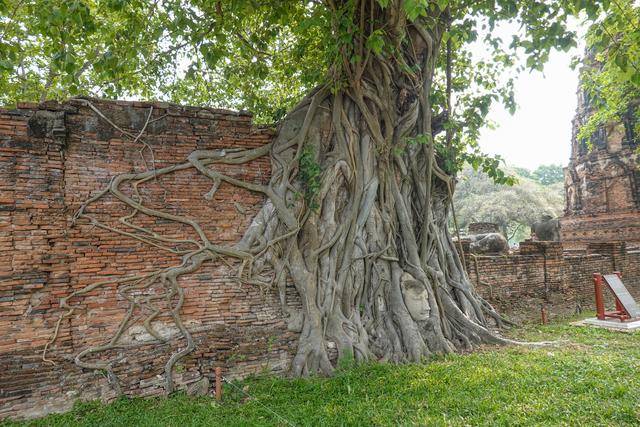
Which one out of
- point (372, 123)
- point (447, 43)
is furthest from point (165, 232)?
point (447, 43)

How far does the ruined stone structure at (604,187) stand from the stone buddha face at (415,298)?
12612 millimetres

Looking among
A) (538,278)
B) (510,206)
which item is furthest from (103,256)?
(510,206)

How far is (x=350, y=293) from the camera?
16.8 feet

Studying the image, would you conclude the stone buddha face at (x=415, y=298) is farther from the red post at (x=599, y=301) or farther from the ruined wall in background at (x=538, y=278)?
the red post at (x=599, y=301)

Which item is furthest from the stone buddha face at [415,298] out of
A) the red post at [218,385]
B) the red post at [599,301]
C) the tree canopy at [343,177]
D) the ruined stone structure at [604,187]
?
A: the ruined stone structure at [604,187]

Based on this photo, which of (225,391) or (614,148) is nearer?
(225,391)

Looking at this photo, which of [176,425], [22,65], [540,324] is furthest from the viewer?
[22,65]

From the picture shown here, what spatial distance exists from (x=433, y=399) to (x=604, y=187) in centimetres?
1708

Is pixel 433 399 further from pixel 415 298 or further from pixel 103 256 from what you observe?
pixel 103 256

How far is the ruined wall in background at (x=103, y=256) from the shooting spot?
→ 13.2 ft

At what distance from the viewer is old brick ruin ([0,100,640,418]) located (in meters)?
4.04

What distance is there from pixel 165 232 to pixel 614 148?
1841cm

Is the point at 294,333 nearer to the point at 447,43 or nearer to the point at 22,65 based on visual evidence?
the point at 447,43

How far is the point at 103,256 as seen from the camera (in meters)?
4.43
